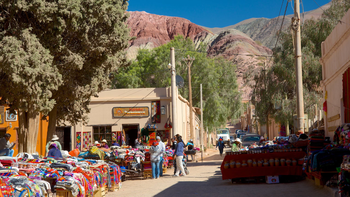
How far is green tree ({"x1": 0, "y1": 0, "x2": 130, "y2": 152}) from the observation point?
14.3 m

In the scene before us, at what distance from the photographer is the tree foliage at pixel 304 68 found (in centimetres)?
2436

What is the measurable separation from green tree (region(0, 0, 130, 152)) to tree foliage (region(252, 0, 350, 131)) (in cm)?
1183

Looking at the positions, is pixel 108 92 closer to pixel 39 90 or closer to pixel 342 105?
pixel 39 90

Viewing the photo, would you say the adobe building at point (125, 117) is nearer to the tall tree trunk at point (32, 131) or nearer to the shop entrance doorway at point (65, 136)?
the shop entrance doorway at point (65, 136)

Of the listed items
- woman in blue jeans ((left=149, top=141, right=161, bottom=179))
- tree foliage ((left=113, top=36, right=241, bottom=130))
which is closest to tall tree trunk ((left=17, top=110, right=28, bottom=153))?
woman in blue jeans ((left=149, top=141, right=161, bottom=179))

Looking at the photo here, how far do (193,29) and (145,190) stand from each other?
187099 millimetres

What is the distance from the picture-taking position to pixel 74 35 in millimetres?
15758

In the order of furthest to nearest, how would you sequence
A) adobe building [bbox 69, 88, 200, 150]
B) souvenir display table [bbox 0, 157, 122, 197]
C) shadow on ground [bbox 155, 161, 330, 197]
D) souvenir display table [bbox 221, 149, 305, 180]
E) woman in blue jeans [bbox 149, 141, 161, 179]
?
adobe building [bbox 69, 88, 200, 150] → woman in blue jeans [bbox 149, 141, 161, 179] → souvenir display table [bbox 221, 149, 305, 180] → shadow on ground [bbox 155, 161, 330, 197] → souvenir display table [bbox 0, 157, 122, 197]

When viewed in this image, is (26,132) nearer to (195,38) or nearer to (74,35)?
(74,35)

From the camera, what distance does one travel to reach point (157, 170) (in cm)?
1641

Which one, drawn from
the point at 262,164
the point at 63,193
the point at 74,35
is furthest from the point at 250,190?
the point at 74,35

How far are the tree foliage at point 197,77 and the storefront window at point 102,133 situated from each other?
53.7 feet

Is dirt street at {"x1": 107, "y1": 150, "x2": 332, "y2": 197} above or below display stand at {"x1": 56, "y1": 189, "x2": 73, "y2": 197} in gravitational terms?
below

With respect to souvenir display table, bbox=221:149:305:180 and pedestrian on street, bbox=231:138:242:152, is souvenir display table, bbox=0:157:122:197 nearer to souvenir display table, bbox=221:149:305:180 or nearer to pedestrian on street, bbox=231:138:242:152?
souvenir display table, bbox=221:149:305:180
